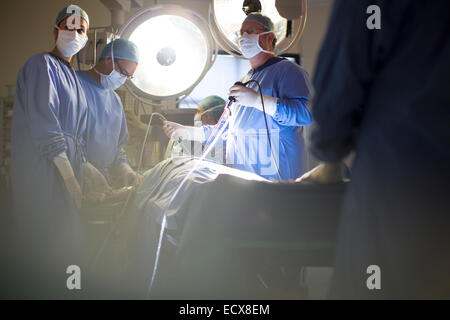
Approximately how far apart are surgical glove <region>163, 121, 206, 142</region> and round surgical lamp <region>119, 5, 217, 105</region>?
121 mm

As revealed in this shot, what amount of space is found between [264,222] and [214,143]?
2.30 ft

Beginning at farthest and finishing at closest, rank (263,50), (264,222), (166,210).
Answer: (263,50) < (166,210) < (264,222)

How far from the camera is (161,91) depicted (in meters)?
1.29

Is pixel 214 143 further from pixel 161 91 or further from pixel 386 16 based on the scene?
pixel 386 16

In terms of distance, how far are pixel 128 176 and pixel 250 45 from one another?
69cm

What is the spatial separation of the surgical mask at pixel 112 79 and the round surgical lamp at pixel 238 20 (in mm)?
436

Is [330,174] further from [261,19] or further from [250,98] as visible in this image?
[261,19]

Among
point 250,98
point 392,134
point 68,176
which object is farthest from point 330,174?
point 68,176

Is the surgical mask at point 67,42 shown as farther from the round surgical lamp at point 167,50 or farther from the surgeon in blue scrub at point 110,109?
the round surgical lamp at point 167,50

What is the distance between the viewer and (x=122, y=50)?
1.15m

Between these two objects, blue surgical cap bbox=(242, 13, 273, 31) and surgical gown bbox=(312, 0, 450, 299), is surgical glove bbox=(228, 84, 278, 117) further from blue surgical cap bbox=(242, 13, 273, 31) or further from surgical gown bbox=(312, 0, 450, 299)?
surgical gown bbox=(312, 0, 450, 299)

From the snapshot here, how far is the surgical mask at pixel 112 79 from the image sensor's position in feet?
3.71
